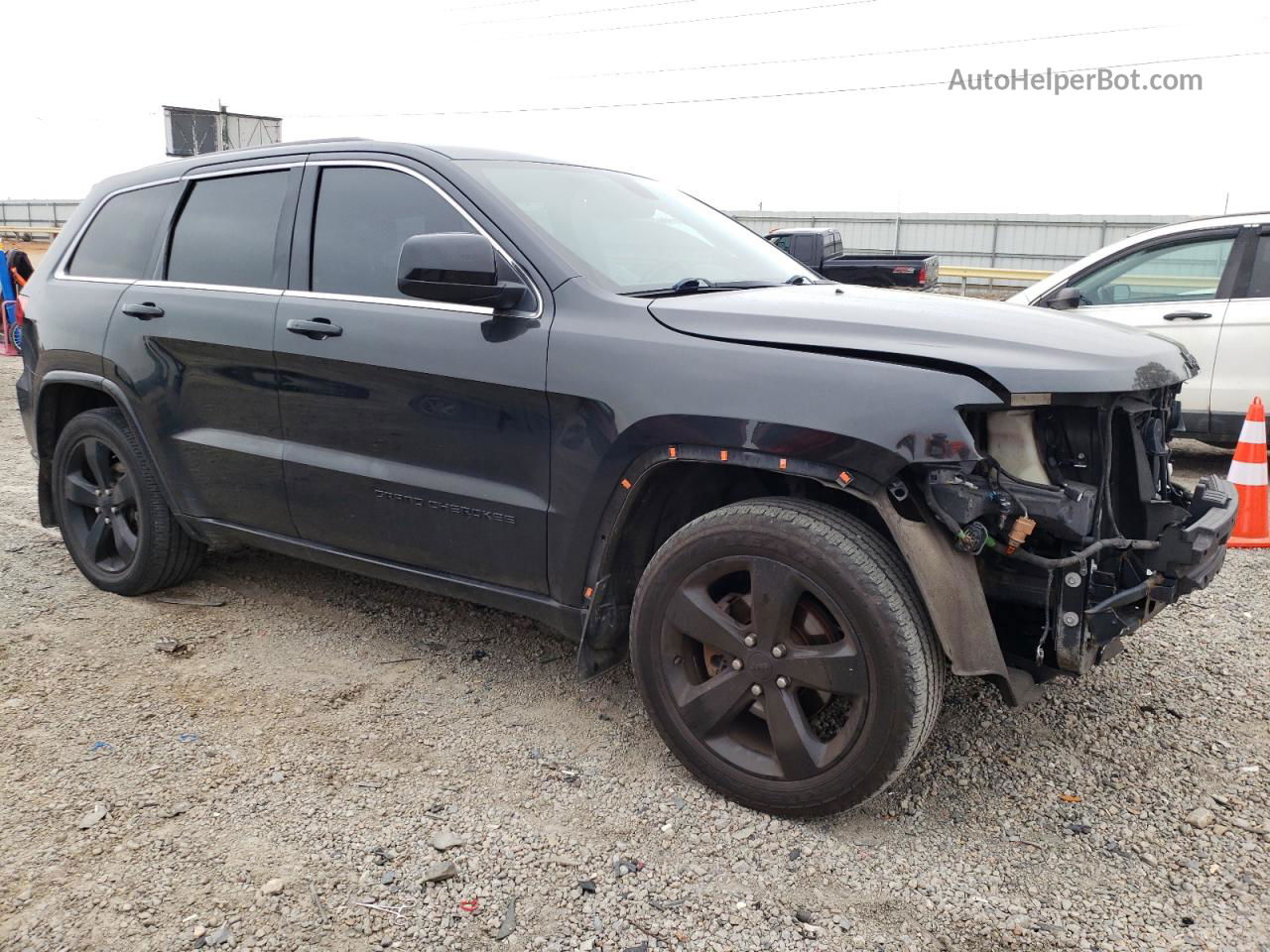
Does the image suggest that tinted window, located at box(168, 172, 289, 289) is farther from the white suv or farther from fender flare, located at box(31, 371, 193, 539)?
the white suv

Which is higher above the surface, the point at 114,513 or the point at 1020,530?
the point at 1020,530

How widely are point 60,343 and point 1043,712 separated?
13.9 feet

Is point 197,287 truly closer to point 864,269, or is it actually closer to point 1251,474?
point 864,269

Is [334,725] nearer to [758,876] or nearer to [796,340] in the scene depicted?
[758,876]

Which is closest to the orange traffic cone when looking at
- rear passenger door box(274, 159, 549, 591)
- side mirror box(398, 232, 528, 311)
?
rear passenger door box(274, 159, 549, 591)

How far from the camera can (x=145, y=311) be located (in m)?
4.04

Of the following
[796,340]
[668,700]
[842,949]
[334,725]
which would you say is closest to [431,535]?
[334,725]

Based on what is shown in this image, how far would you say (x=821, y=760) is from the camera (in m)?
2.67

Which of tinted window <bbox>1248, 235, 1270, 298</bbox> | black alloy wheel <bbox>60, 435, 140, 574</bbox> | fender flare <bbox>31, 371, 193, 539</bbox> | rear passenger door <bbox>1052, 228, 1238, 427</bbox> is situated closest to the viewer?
fender flare <bbox>31, 371, 193, 539</bbox>

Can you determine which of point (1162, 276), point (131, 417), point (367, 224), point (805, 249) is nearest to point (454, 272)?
point (367, 224)

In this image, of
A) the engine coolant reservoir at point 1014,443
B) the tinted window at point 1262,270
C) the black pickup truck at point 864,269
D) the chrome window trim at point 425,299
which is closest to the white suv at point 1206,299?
the tinted window at point 1262,270

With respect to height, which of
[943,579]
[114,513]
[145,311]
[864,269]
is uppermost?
[864,269]

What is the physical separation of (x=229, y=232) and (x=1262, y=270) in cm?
613

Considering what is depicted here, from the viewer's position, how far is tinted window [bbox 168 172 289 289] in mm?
3787
